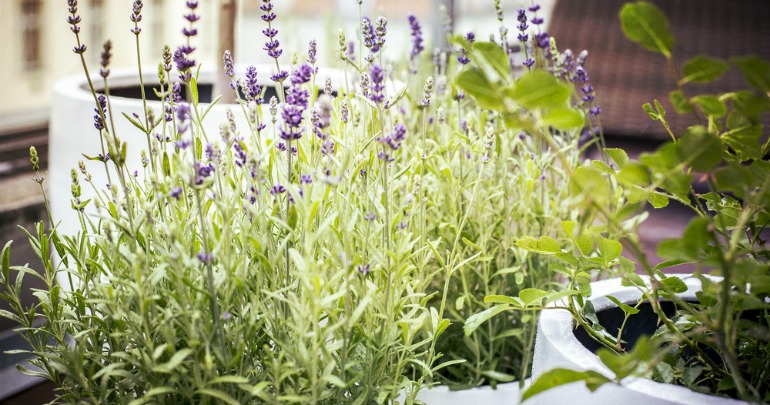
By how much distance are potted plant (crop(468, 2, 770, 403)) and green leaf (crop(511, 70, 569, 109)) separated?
5cm

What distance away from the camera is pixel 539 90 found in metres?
0.46

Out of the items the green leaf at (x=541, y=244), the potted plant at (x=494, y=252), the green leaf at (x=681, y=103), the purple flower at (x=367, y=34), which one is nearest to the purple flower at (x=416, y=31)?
the potted plant at (x=494, y=252)

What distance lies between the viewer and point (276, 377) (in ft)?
1.93

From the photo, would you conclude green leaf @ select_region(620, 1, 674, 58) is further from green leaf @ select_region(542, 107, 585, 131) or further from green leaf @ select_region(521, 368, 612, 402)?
green leaf @ select_region(521, 368, 612, 402)

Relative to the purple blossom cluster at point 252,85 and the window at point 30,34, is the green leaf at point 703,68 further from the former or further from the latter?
the window at point 30,34

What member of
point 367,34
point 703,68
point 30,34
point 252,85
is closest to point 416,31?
point 367,34

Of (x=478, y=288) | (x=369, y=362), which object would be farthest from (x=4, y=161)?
(x=369, y=362)

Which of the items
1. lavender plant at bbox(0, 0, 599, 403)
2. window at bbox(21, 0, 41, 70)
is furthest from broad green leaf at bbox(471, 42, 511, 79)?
window at bbox(21, 0, 41, 70)

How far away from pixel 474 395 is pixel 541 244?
338mm

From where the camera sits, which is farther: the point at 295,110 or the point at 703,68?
the point at 295,110

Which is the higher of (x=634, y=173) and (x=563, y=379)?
(x=634, y=173)

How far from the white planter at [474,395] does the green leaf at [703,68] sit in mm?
524

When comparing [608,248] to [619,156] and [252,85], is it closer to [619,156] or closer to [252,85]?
[619,156]

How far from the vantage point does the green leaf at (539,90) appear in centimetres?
46
